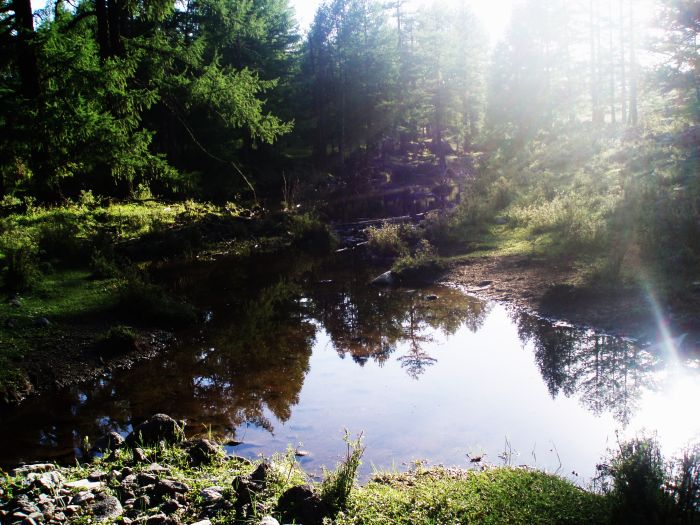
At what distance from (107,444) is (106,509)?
5.56 ft

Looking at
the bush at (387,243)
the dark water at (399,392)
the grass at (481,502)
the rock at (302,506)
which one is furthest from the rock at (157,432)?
the bush at (387,243)

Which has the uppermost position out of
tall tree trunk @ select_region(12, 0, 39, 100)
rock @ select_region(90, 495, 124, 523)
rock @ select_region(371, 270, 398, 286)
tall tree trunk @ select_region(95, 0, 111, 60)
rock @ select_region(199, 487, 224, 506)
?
tall tree trunk @ select_region(95, 0, 111, 60)

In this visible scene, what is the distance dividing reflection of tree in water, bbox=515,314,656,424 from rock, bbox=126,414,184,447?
16.1 feet

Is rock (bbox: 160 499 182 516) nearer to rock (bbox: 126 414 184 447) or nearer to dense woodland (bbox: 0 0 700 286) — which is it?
rock (bbox: 126 414 184 447)

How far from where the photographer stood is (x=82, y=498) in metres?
3.96

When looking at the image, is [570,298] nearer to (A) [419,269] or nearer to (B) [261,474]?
(A) [419,269]

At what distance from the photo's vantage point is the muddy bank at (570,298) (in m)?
8.61

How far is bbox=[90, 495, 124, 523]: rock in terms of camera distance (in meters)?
3.81

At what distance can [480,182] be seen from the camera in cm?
2452

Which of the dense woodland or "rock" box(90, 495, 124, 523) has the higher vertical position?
the dense woodland

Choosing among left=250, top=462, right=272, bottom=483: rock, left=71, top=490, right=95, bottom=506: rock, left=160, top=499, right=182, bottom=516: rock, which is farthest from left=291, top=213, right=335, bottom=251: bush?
left=71, top=490, right=95, bottom=506: rock

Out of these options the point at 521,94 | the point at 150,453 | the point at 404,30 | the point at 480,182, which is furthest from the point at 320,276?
the point at 404,30

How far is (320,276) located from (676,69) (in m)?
13.9

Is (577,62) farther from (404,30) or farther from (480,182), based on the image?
(480,182)
